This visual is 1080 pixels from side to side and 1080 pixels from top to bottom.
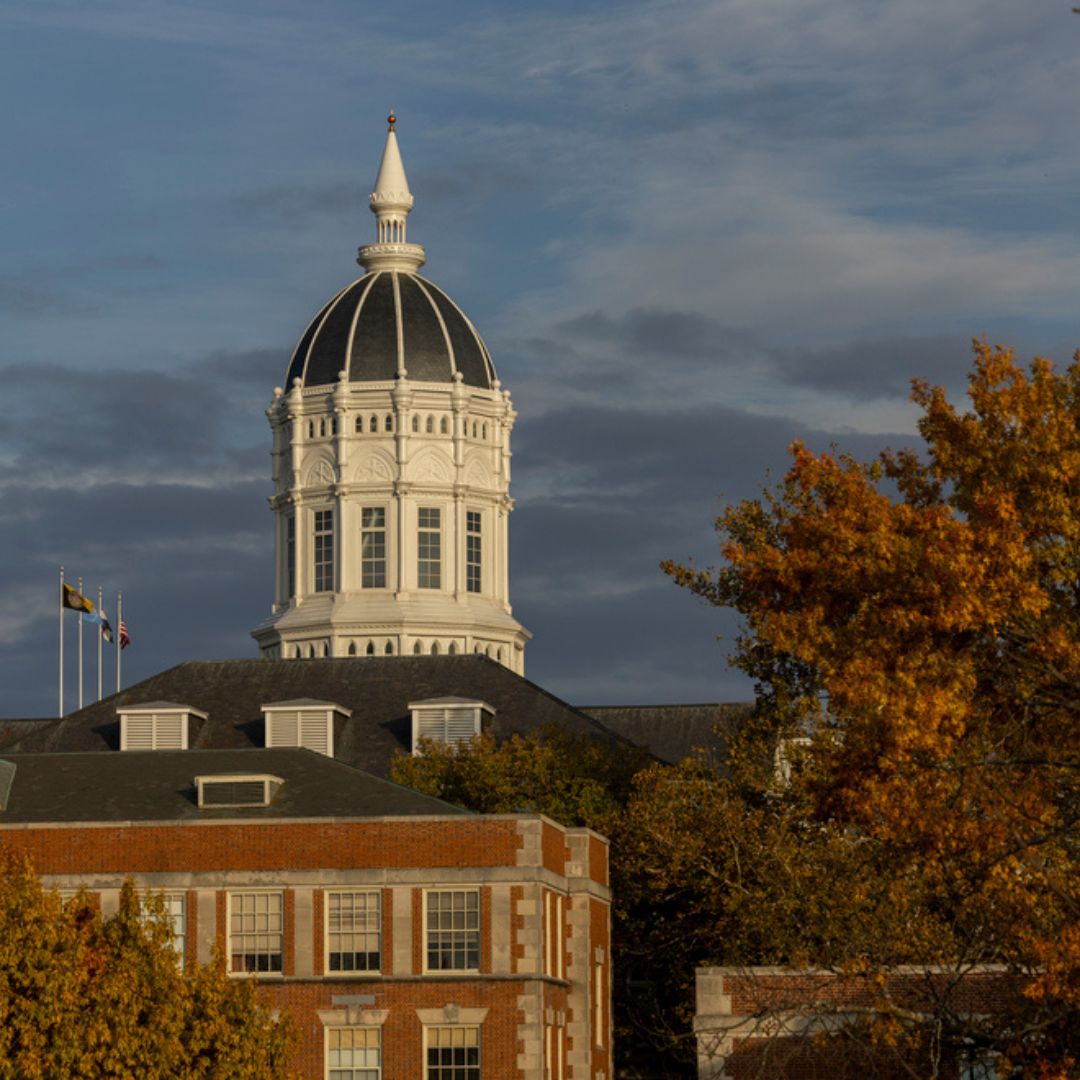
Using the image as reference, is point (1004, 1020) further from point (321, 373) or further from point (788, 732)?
point (321, 373)

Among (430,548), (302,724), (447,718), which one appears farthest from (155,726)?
(430,548)

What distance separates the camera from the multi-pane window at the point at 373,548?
145000mm

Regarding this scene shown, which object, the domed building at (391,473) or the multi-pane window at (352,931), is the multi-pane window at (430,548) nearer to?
the domed building at (391,473)

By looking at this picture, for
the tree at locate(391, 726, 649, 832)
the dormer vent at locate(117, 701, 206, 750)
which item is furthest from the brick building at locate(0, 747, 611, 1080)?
the dormer vent at locate(117, 701, 206, 750)

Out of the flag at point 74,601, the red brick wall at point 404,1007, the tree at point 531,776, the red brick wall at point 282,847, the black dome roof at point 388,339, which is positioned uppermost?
the black dome roof at point 388,339

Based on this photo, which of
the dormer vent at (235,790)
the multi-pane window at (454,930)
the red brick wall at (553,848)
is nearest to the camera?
the multi-pane window at (454,930)

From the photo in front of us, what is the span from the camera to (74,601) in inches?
4579

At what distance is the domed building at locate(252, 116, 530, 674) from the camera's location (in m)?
145

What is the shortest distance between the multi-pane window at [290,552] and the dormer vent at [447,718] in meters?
40.8

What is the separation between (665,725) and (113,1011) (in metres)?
59.5

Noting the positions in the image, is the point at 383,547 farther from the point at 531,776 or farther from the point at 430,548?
the point at 531,776

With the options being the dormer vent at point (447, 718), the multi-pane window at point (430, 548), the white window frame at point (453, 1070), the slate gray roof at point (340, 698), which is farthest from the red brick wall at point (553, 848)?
the multi-pane window at point (430, 548)

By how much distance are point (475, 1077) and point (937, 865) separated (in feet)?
92.8

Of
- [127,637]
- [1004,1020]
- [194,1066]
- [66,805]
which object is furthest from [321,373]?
[1004,1020]
